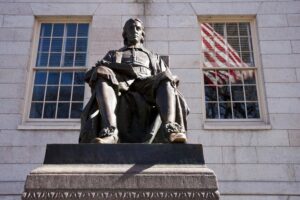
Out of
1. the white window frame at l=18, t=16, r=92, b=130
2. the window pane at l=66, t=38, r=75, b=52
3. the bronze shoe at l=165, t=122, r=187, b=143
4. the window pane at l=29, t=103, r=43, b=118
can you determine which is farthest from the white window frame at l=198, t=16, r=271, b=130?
the bronze shoe at l=165, t=122, r=187, b=143

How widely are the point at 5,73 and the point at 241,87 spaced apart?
5.63 m

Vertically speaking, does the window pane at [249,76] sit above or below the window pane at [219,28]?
below

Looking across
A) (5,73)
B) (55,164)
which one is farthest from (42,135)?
(55,164)

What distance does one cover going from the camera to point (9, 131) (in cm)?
870

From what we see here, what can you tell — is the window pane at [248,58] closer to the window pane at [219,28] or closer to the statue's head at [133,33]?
the window pane at [219,28]

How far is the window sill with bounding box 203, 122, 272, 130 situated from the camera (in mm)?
8641

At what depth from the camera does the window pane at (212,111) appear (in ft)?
30.2

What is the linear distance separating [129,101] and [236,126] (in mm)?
4458

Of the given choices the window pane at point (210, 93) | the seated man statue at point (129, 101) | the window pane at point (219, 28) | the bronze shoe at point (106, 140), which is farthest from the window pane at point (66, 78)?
the bronze shoe at point (106, 140)

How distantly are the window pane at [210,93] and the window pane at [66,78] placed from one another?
10.9 feet

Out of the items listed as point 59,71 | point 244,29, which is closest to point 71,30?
point 59,71

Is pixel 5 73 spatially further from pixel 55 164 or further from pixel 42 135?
pixel 55 164

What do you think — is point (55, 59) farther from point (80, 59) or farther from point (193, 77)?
point (193, 77)

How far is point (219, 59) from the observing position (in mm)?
9953
